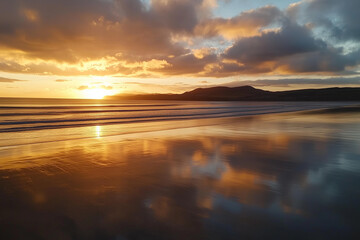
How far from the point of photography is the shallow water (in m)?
3.47

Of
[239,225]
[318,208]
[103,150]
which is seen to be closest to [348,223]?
[318,208]

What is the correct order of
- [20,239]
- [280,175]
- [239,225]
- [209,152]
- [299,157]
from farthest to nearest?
1. [209,152]
2. [299,157]
3. [280,175]
4. [239,225]
5. [20,239]

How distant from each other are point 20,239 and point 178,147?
717 cm

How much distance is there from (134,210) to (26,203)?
7.30 ft

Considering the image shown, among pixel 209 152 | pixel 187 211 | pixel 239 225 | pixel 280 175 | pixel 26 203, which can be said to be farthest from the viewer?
pixel 209 152

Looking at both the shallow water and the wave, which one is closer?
the shallow water

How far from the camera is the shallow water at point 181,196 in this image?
3.47 meters

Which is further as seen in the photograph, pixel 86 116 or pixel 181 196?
pixel 86 116

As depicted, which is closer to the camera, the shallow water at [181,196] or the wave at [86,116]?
the shallow water at [181,196]

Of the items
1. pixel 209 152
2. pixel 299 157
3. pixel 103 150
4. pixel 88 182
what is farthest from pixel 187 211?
pixel 103 150

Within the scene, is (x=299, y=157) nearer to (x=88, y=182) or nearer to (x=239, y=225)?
(x=239, y=225)

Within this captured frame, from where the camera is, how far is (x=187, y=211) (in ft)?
13.2

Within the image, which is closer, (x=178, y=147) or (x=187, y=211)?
(x=187, y=211)

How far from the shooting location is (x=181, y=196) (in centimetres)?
467
